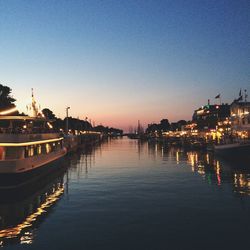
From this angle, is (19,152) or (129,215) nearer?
(129,215)

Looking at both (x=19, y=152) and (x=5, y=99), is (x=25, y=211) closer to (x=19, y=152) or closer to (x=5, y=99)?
(x=19, y=152)

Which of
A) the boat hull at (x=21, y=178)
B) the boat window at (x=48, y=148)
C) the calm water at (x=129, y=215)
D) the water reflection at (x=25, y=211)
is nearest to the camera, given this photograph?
the calm water at (x=129, y=215)

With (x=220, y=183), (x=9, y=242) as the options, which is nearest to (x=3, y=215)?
(x=9, y=242)

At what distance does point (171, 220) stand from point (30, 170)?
21.6m

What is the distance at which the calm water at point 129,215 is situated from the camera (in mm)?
19609

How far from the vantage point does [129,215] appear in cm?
2566

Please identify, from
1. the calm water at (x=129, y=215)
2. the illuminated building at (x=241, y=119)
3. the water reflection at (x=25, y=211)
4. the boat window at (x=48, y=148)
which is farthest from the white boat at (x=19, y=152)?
the illuminated building at (x=241, y=119)

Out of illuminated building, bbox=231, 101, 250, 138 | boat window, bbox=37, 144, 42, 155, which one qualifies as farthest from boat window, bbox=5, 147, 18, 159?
illuminated building, bbox=231, 101, 250, 138

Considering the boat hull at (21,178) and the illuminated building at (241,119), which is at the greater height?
the illuminated building at (241,119)

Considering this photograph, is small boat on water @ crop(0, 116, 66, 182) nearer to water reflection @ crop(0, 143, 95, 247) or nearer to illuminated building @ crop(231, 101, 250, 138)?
water reflection @ crop(0, 143, 95, 247)

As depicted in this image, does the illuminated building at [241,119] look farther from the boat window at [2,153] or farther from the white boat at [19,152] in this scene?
the boat window at [2,153]

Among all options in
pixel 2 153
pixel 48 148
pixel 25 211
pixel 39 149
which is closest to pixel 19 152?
pixel 2 153

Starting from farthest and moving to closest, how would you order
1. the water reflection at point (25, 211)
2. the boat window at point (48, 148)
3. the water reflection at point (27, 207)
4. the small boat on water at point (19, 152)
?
the boat window at point (48, 148), the small boat on water at point (19, 152), the water reflection at point (27, 207), the water reflection at point (25, 211)

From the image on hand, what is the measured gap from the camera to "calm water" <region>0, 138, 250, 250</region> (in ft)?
64.3
